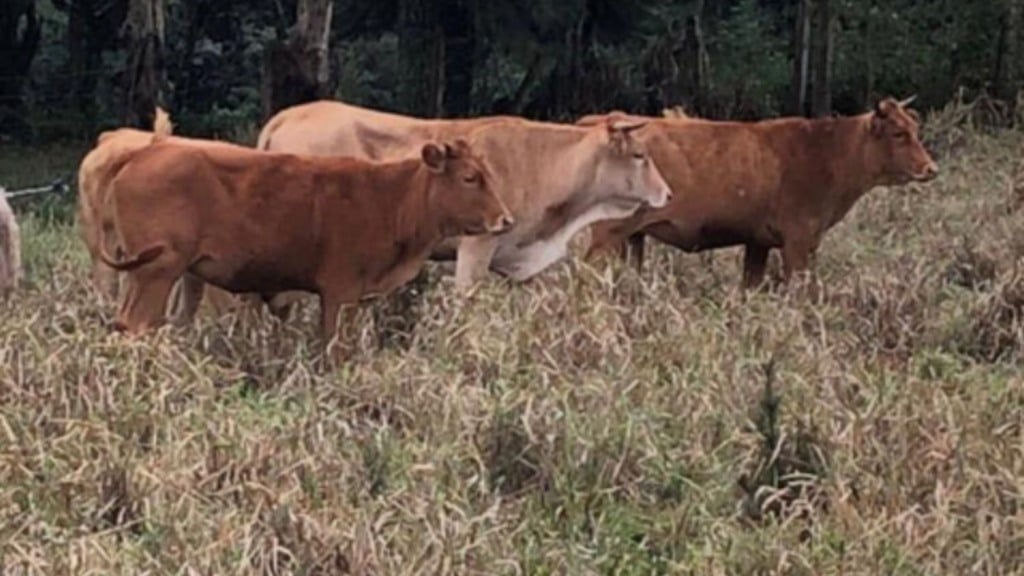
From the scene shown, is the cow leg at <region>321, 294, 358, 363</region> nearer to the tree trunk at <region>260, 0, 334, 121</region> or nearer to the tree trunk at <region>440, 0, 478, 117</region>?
the tree trunk at <region>260, 0, 334, 121</region>

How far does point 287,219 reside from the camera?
8992mm

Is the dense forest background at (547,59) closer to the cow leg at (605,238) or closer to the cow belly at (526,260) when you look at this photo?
the cow leg at (605,238)

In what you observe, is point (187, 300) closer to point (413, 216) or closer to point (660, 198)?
point (413, 216)

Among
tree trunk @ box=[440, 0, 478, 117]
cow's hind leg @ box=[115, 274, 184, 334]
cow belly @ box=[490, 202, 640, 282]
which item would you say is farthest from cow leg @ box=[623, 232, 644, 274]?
tree trunk @ box=[440, 0, 478, 117]

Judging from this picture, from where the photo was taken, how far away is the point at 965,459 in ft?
23.5

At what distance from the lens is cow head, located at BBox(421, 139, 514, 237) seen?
9406 millimetres

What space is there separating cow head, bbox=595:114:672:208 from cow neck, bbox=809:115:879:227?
44.4 inches

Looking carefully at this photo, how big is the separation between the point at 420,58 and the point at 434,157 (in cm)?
1150

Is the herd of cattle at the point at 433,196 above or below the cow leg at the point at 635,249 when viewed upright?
above

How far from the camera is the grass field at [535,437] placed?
635 cm

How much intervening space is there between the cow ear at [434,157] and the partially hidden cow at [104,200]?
866mm

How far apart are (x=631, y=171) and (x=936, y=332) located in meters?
1.87

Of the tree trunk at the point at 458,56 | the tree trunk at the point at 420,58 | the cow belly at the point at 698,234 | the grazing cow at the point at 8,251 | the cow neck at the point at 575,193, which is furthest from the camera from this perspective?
the tree trunk at the point at 458,56

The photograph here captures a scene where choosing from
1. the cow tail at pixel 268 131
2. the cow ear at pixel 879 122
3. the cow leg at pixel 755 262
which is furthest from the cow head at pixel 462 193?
the cow ear at pixel 879 122
